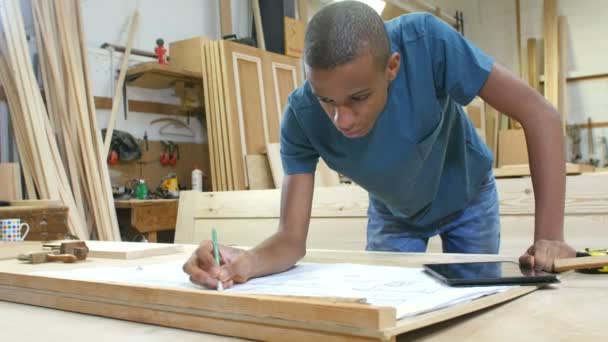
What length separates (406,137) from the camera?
132 cm

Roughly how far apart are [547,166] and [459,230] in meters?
0.45

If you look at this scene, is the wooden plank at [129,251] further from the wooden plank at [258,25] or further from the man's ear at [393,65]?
the wooden plank at [258,25]

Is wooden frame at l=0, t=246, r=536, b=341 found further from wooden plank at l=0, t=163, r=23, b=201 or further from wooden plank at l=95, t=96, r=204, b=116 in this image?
wooden plank at l=95, t=96, r=204, b=116

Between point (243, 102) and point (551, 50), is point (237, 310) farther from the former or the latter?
point (551, 50)

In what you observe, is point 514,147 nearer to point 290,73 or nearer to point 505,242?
point 290,73

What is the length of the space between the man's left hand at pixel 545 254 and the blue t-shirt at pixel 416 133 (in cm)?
36

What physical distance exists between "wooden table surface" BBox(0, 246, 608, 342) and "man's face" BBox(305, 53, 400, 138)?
48cm

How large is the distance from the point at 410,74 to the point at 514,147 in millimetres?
6005

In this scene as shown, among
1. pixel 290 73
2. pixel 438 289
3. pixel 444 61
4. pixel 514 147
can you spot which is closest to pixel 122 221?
pixel 290 73

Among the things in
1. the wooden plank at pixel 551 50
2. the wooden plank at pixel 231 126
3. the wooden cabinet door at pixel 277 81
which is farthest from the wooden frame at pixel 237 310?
the wooden plank at pixel 551 50

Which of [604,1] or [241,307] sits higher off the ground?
[604,1]

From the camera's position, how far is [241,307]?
0.70 metres

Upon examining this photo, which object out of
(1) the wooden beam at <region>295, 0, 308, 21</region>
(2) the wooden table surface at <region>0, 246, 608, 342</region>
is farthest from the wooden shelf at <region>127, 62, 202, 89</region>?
(2) the wooden table surface at <region>0, 246, 608, 342</region>

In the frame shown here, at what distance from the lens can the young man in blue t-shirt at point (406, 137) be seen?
3.51 ft
